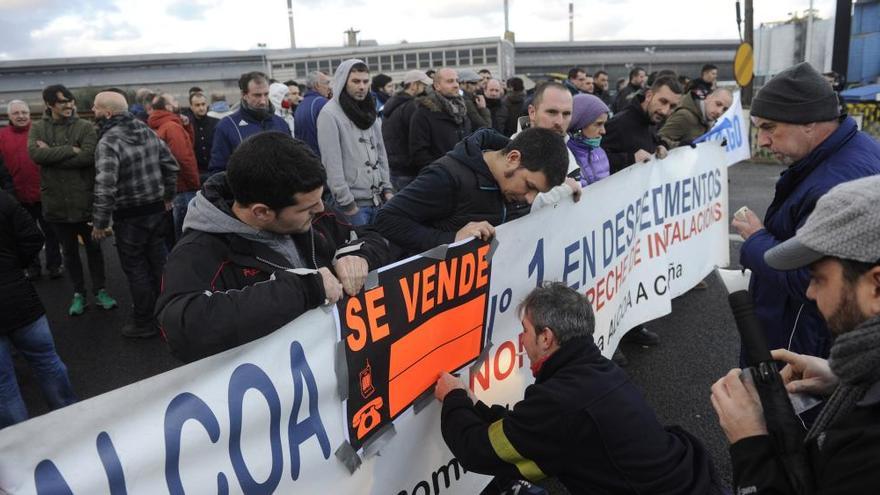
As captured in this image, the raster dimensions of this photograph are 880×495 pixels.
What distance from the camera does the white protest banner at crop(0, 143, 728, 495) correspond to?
1.26 m

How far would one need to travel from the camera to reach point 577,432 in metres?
2.00

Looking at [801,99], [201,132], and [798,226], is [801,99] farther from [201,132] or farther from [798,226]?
[201,132]

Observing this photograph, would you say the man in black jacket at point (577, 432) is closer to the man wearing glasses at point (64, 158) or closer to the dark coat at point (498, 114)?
the man wearing glasses at point (64, 158)

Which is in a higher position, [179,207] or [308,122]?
[308,122]

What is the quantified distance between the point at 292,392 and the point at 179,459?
364mm

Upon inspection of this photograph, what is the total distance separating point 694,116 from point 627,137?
180cm

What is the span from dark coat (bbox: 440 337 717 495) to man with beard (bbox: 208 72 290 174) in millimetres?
3624

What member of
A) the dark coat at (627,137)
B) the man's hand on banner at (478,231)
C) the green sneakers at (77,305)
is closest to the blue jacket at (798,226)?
the man's hand on banner at (478,231)

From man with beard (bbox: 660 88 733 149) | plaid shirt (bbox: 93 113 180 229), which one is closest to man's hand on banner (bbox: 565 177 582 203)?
man with beard (bbox: 660 88 733 149)

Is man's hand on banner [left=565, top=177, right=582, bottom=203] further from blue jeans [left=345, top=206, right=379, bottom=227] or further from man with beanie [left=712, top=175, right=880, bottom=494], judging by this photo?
blue jeans [left=345, top=206, right=379, bottom=227]

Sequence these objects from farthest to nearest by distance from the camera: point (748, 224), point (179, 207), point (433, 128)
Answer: point (179, 207), point (433, 128), point (748, 224)

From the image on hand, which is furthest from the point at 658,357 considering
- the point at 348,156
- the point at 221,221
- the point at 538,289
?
the point at 221,221

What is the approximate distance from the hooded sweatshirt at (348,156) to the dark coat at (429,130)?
2.55ft

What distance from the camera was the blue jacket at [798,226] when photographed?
2.25 metres
